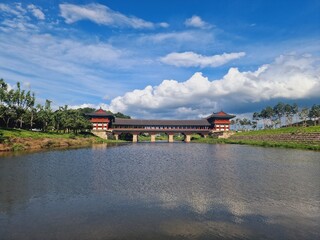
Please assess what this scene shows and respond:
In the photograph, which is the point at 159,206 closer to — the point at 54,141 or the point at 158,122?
the point at 54,141

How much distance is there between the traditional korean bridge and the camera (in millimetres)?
104125

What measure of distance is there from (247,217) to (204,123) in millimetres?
100963

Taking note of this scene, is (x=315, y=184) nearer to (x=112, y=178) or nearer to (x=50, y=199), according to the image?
(x=112, y=178)

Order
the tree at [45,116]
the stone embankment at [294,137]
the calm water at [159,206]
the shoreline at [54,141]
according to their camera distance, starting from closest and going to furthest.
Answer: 1. the calm water at [159,206]
2. the shoreline at [54,141]
3. the stone embankment at [294,137]
4. the tree at [45,116]

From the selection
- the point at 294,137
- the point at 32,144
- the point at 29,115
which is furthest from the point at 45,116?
the point at 294,137

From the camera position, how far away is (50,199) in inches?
587

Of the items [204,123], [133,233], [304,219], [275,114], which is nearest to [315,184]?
[304,219]

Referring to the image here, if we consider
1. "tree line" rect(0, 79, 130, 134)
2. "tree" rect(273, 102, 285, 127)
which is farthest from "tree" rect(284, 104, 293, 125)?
"tree line" rect(0, 79, 130, 134)

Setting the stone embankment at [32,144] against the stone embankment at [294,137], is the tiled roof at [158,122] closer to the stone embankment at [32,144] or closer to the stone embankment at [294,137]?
the stone embankment at [294,137]

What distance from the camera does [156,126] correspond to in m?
109

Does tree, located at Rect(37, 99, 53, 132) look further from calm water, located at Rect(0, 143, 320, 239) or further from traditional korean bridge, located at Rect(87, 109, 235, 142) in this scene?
calm water, located at Rect(0, 143, 320, 239)

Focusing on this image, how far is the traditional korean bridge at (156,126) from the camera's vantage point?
10412 cm

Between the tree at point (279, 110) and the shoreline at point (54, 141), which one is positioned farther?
the tree at point (279, 110)

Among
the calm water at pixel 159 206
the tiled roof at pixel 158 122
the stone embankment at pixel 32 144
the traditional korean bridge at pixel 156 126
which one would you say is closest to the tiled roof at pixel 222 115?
the traditional korean bridge at pixel 156 126
